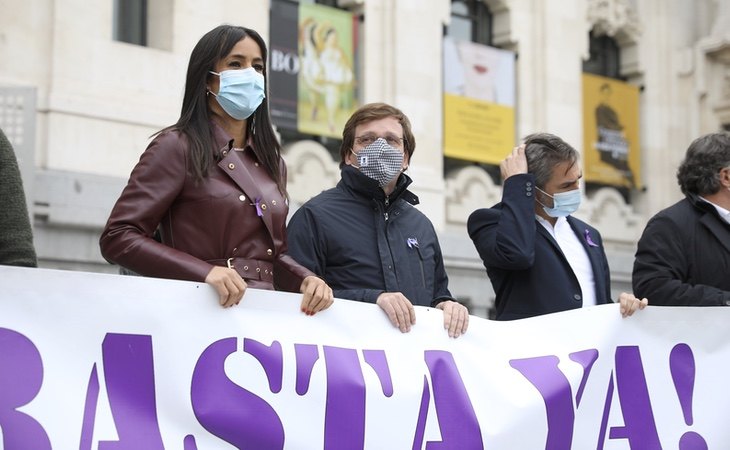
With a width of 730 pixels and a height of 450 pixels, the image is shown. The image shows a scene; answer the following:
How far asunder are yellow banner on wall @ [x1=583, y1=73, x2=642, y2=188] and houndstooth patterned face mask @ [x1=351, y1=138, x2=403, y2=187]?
→ 45.6 feet

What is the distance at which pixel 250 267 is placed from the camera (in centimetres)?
403

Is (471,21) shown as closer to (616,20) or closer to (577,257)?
(616,20)

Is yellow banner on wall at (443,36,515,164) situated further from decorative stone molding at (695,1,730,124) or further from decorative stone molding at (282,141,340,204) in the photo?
decorative stone molding at (695,1,730,124)

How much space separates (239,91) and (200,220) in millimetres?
480

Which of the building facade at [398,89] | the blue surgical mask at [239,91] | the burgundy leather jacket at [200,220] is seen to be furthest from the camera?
the building facade at [398,89]

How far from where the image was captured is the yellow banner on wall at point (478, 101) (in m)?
16.3

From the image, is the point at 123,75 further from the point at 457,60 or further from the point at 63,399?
the point at 63,399

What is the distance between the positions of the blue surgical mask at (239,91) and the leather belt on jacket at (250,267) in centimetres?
53

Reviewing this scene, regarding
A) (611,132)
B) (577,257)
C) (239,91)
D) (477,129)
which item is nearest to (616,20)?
(611,132)

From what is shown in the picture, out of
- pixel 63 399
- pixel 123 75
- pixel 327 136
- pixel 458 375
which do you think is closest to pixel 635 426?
pixel 458 375

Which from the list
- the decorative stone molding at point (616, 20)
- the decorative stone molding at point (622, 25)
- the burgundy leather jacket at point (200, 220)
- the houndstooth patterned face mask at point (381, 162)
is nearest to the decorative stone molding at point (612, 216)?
the decorative stone molding at point (622, 25)

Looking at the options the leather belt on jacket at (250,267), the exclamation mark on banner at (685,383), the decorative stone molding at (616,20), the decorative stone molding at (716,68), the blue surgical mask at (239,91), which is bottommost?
the exclamation mark on banner at (685,383)

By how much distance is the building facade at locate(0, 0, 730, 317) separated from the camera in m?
11.7

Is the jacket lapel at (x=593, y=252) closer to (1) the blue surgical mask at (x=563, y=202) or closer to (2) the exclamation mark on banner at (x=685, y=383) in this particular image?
(1) the blue surgical mask at (x=563, y=202)
